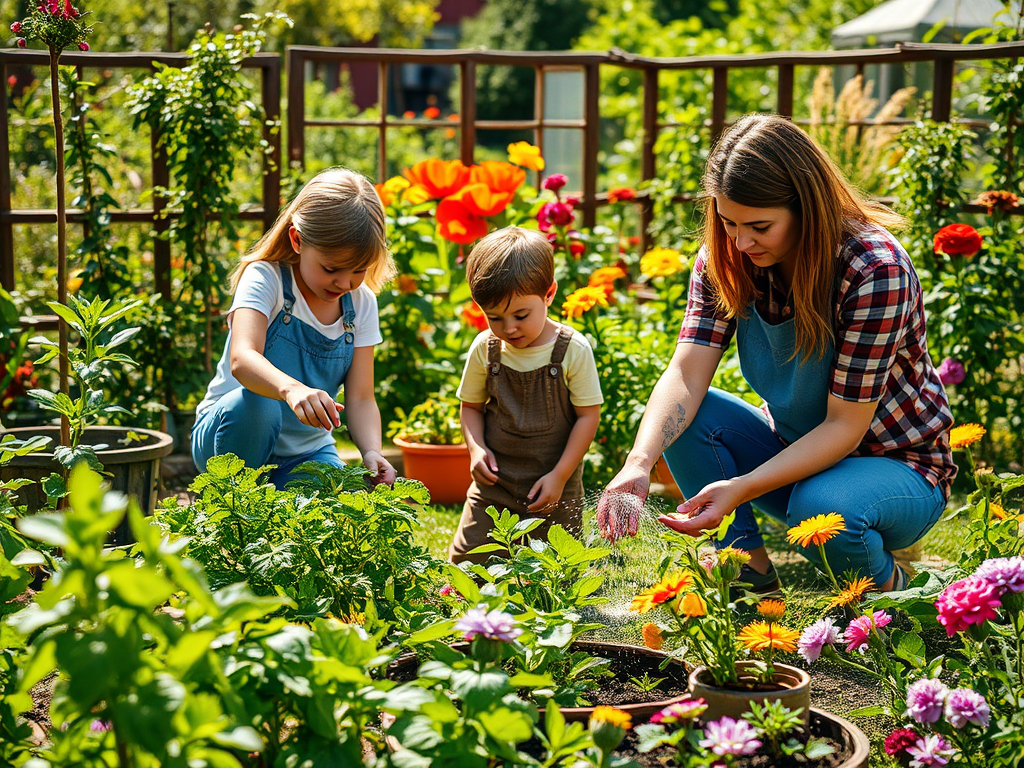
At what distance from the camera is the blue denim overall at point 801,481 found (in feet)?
7.11

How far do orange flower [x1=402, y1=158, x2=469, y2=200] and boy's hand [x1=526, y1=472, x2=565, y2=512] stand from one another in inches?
58.0

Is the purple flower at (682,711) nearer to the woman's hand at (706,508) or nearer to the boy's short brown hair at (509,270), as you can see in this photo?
the woman's hand at (706,508)

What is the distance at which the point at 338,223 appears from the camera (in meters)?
2.38

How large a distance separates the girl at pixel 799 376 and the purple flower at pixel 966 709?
61cm

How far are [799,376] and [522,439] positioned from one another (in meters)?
0.71

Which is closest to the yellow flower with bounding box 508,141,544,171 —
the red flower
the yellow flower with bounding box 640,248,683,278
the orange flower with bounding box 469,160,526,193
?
the orange flower with bounding box 469,160,526,193

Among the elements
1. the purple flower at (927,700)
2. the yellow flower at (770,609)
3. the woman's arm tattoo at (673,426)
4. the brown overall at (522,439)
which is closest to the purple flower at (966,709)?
the purple flower at (927,700)

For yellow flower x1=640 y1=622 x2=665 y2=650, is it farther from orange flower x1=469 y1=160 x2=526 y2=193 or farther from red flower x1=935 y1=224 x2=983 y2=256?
orange flower x1=469 y1=160 x2=526 y2=193

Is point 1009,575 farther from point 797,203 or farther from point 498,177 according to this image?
point 498,177

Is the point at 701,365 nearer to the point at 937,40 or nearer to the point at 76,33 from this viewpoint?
the point at 76,33

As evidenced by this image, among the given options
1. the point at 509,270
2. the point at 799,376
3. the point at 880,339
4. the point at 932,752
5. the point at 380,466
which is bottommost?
the point at 932,752

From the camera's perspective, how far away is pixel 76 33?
219 cm

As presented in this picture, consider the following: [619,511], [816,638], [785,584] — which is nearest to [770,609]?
[816,638]

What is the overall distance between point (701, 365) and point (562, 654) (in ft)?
3.65
